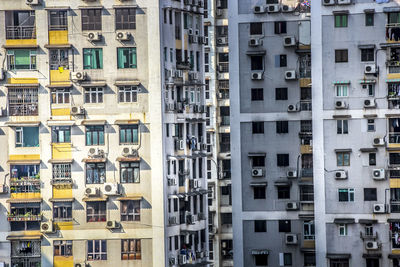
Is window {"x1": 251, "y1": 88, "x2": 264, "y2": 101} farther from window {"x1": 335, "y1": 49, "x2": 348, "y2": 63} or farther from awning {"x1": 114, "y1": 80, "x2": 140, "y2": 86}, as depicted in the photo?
awning {"x1": 114, "y1": 80, "x2": 140, "y2": 86}

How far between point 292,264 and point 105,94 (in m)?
9.31

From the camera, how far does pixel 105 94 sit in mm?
36875

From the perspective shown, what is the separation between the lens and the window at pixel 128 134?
3675 cm

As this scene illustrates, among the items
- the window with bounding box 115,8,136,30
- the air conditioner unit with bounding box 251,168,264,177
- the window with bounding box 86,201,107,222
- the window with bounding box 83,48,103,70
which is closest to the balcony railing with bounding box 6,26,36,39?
the window with bounding box 83,48,103,70

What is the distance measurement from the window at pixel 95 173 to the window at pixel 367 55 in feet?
30.2

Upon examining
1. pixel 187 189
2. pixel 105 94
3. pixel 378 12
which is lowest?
pixel 187 189

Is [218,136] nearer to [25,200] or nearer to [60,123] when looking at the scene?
[60,123]

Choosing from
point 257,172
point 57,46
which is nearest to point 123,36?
point 57,46

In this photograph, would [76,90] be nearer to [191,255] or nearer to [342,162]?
[191,255]

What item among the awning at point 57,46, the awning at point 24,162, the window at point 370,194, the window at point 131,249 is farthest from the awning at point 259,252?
the awning at point 57,46

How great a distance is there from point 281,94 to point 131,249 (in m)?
8.30

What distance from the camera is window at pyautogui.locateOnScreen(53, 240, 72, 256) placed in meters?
36.9

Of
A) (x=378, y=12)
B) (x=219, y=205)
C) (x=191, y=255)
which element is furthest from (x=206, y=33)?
(x=191, y=255)

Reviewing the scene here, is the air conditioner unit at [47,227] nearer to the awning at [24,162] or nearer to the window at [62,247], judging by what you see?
the window at [62,247]
